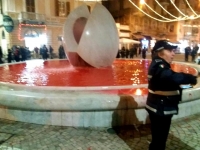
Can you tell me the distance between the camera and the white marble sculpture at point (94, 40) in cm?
771

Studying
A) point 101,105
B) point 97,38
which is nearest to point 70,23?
point 97,38

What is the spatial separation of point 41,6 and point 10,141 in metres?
25.8

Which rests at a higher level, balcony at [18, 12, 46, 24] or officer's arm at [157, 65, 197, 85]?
balcony at [18, 12, 46, 24]

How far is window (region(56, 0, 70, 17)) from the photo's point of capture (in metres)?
28.1

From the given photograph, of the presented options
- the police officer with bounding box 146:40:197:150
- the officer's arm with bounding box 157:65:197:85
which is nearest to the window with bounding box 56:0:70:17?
the police officer with bounding box 146:40:197:150

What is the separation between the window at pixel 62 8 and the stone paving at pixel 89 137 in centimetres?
2577

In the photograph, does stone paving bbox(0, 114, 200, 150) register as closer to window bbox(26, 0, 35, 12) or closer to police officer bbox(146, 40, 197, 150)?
police officer bbox(146, 40, 197, 150)

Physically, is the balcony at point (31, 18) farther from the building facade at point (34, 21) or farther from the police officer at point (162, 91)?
the police officer at point (162, 91)

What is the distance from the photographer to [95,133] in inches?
154

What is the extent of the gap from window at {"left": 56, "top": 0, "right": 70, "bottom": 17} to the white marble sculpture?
67.2 feet

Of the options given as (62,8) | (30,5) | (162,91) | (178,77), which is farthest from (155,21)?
(178,77)

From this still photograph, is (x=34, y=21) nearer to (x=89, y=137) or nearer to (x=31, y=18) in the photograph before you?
(x=31, y=18)

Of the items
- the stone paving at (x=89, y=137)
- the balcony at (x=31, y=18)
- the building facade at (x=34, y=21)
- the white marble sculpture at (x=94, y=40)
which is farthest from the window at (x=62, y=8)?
the stone paving at (x=89, y=137)

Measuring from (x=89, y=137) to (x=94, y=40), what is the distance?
452cm
